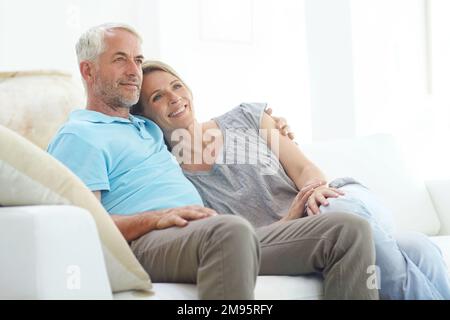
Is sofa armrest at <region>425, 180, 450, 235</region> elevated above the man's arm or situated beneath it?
situated beneath

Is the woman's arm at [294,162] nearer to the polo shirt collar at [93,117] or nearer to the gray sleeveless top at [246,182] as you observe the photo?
the gray sleeveless top at [246,182]

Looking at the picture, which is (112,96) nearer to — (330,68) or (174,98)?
(174,98)

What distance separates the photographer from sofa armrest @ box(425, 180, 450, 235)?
2.61 meters

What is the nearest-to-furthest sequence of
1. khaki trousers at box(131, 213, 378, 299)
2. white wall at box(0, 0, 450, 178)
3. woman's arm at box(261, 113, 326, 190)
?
1. khaki trousers at box(131, 213, 378, 299)
2. woman's arm at box(261, 113, 326, 190)
3. white wall at box(0, 0, 450, 178)

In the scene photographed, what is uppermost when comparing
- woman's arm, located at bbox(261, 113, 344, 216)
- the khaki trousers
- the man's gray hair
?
the man's gray hair

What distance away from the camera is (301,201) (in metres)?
1.91

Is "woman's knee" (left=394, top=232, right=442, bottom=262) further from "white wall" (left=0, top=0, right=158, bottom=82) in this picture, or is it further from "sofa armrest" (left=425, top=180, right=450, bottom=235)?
"white wall" (left=0, top=0, right=158, bottom=82)

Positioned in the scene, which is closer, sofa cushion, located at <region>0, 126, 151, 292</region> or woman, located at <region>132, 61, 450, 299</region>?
sofa cushion, located at <region>0, 126, 151, 292</region>

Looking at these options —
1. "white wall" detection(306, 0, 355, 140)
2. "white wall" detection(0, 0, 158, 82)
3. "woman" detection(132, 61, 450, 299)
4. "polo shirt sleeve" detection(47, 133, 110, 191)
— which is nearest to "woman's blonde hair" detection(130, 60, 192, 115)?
"woman" detection(132, 61, 450, 299)

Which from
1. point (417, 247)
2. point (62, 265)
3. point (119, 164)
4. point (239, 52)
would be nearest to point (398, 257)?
point (417, 247)

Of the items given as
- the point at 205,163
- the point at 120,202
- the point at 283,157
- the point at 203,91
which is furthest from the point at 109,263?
the point at 203,91

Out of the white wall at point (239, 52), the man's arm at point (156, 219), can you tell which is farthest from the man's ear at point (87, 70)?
the white wall at point (239, 52)

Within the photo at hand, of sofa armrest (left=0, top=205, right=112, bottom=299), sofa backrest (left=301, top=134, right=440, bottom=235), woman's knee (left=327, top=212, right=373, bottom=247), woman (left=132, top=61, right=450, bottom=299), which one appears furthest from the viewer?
sofa backrest (left=301, top=134, right=440, bottom=235)

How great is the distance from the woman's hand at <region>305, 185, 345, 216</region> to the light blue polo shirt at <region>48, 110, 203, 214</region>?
0.88ft
